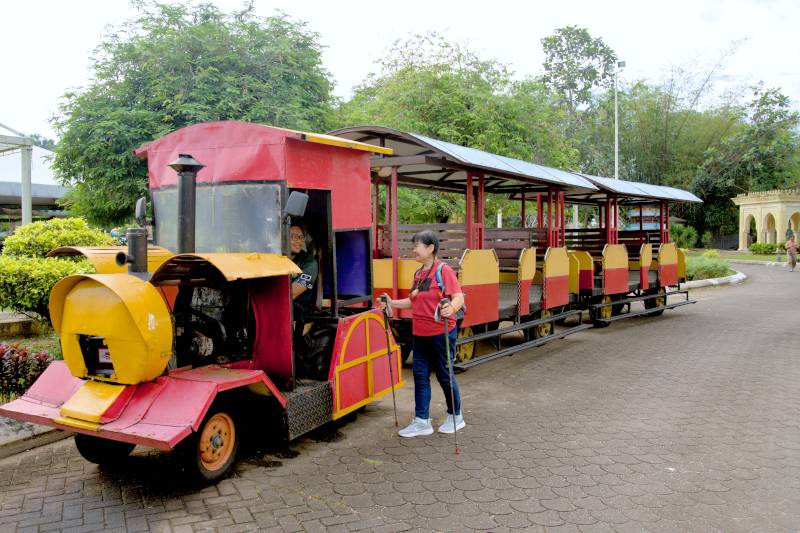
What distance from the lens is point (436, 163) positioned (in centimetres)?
796

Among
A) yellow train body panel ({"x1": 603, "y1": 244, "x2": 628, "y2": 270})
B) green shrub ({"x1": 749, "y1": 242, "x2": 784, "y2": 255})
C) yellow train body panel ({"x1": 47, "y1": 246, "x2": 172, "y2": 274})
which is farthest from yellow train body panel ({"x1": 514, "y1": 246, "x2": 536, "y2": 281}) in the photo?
green shrub ({"x1": 749, "y1": 242, "x2": 784, "y2": 255})

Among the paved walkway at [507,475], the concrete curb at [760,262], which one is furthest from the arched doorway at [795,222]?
the paved walkway at [507,475]

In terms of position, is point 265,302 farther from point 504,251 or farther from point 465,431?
point 504,251

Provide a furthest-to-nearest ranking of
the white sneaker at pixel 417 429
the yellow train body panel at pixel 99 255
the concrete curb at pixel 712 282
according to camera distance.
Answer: the concrete curb at pixel 712 282
the white sneaker at pixel 417 429
the yellow train body panel at pixel 99 255

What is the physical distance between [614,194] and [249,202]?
32.1 feet

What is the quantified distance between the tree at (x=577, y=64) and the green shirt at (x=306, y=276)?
4964cm

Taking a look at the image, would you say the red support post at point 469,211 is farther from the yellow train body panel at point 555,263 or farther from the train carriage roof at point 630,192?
the train carriage roof at point 630,192

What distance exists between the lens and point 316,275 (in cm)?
583

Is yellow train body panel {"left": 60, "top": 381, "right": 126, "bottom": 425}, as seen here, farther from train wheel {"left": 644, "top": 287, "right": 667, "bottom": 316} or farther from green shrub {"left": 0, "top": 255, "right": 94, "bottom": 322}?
train wheel {"left": 644, "top": 287, "right": 667, "bottom": 316}

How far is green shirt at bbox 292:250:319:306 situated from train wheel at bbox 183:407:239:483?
5.05 feet

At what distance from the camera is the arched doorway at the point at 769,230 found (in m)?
40.6

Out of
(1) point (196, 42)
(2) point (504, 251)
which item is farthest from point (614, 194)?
(1) point (196, 42)

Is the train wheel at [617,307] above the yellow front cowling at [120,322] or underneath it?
underneath

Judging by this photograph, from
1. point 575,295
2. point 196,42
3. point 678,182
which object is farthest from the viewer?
point 678,182
